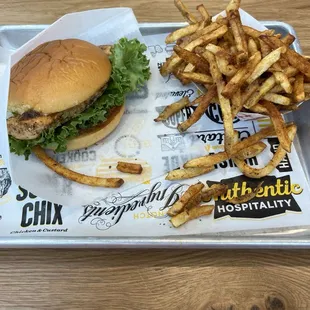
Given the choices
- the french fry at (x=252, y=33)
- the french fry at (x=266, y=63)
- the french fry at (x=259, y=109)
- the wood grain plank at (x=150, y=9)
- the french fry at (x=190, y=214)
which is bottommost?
the french fry at (x=190, y=214)

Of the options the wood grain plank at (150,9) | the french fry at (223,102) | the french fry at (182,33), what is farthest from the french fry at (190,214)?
the wood grain plank at (150,9)

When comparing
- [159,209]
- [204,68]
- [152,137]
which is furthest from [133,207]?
[204,68]

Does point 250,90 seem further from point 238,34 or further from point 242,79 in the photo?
point 238,34

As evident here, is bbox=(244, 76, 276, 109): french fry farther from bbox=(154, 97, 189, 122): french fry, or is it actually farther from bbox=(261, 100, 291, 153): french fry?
bbox=(154, 97, 189, 122): french fry

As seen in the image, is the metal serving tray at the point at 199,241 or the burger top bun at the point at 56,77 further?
the burger top bun at the point at 56,77

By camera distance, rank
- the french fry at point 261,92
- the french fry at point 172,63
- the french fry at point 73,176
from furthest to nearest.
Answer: the french fry at point 172,63, the french fry at point 73,176, the french fry at point 261,92

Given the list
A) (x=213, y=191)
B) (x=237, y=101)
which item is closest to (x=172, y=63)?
(x=237, y=101)

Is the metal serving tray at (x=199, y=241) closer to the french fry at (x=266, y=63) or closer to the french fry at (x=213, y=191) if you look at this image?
the french fry at (x=213, y=191)

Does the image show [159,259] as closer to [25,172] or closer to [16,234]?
[16,234]
